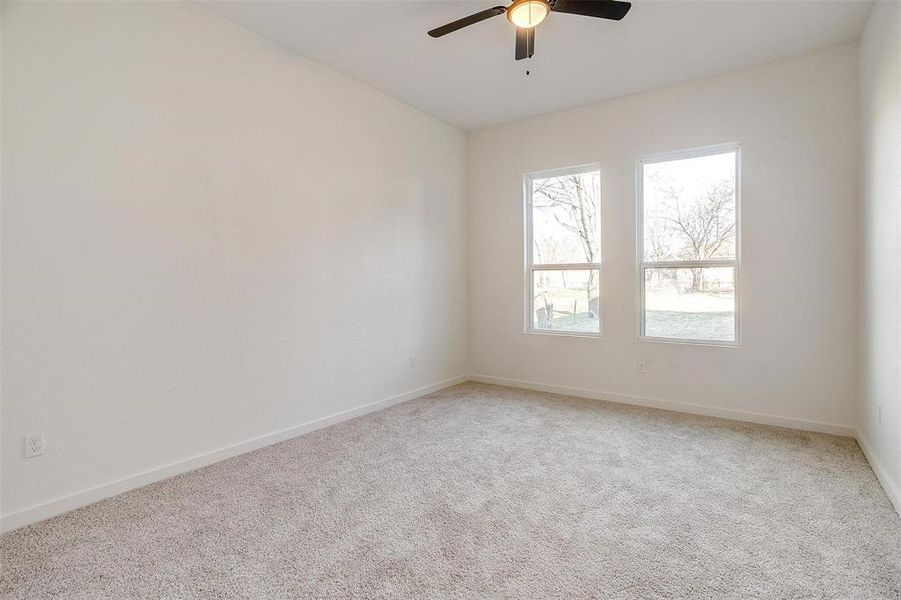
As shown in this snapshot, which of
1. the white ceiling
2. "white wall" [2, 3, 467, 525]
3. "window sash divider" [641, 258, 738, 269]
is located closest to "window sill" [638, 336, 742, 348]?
"window sash divider" [641, 258, 738, 269]

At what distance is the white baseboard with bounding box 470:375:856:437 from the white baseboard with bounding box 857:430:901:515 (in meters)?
0.26

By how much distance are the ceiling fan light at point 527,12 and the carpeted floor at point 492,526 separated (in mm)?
2553

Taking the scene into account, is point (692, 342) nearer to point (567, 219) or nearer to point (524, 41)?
point (567, 219)

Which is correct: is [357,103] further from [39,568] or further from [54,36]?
[39,568]

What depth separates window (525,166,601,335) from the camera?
4398mm

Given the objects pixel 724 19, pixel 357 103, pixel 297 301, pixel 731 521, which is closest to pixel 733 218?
pixel 724 19

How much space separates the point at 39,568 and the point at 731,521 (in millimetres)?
2960

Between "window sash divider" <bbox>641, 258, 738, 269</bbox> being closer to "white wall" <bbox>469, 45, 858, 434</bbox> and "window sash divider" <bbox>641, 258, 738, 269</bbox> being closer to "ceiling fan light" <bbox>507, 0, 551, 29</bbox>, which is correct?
"white wall" <bbox>469, 45, 858, 434</bbox>

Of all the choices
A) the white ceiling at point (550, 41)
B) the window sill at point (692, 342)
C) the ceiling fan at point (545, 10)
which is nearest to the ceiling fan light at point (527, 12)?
the ceiling fan at point (545, 10)

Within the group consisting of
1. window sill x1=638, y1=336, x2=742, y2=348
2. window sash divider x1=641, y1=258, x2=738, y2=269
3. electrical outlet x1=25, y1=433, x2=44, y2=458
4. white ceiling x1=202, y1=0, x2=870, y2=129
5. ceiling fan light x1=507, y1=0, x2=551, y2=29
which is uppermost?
white ceiling x1=202, y1=0, x2=870, y2=129

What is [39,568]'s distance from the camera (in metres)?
1.79

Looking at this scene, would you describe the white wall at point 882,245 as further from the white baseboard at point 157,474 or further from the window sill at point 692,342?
the white baseboard at point 157,474

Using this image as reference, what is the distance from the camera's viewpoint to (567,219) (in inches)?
180

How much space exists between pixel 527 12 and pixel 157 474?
3.28 metres
